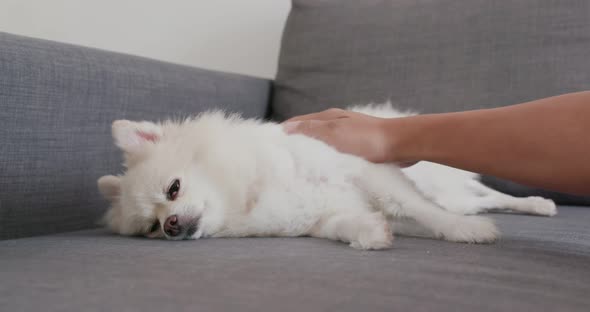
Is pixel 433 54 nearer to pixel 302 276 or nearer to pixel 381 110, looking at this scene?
pixel 381 110

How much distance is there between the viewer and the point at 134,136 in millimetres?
1550

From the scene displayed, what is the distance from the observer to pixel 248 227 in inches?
57.1

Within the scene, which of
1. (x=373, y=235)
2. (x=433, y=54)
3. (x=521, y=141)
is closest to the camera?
(x=521, y=141)

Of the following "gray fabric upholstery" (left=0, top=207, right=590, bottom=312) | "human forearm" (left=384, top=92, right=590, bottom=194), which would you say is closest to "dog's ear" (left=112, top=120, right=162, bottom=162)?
"gray fabric upholstery" (left=0, top=207, right=590, bottom=312)

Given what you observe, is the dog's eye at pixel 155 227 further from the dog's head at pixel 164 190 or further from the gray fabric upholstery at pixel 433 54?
the gray fabric upholstery at pixel 433 54

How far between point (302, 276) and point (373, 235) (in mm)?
324

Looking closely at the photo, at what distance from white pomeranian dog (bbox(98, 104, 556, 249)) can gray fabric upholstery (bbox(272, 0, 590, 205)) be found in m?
0.72

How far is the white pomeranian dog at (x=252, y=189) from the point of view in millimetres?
1386

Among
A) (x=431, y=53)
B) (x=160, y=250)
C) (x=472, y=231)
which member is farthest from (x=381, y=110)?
(x=160, y=250)

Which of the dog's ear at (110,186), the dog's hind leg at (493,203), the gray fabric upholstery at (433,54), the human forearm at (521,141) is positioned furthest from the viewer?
the gray fabric upholstery at (433,54)

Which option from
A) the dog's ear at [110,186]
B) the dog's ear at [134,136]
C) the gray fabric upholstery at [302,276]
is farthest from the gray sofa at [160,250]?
the dog's ear at [134,136]

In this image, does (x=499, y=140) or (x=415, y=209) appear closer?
(x=499, y=140)

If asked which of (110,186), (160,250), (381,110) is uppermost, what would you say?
(381,110)

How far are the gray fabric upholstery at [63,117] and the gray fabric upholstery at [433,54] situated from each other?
2.17 feet
